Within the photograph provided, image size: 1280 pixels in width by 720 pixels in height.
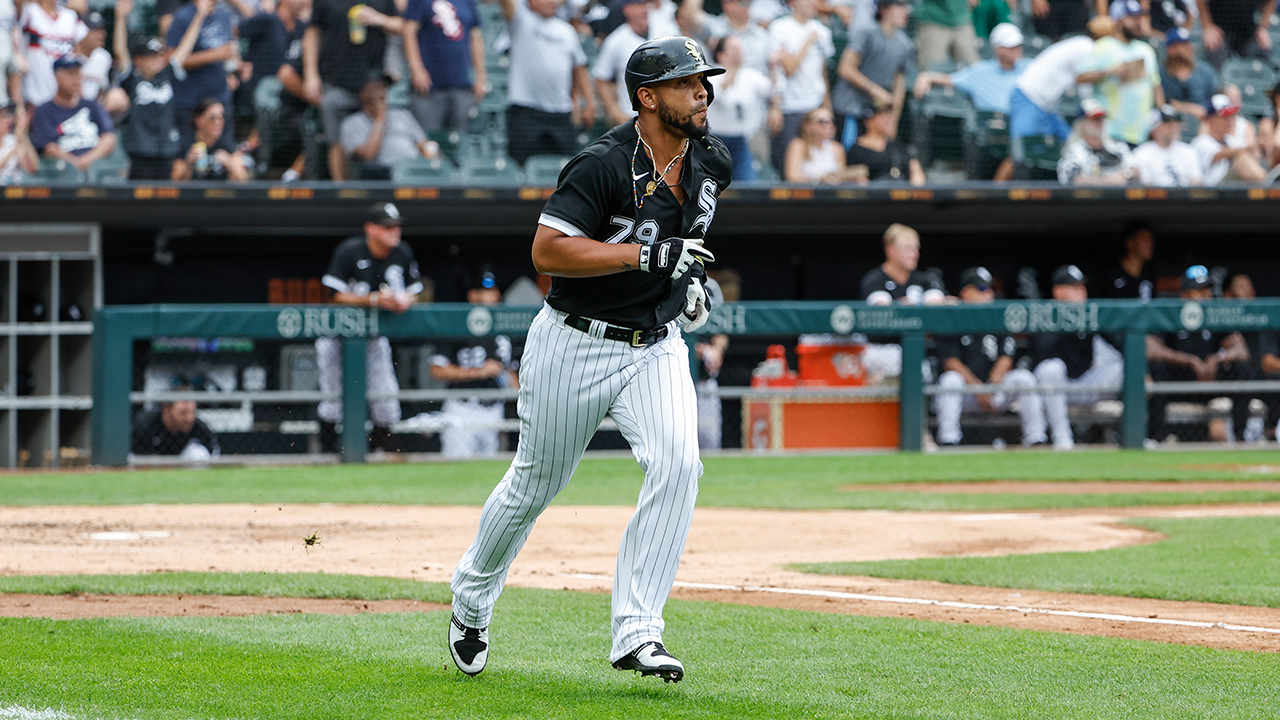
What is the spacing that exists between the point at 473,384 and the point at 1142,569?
20.2 ft

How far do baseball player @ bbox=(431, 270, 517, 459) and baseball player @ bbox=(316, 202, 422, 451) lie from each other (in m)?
0.41

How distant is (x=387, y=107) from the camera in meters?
11.7

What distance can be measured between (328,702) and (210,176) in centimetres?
882

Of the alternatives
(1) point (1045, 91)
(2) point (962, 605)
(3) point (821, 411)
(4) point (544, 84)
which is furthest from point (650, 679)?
(1) point (1045, 91)

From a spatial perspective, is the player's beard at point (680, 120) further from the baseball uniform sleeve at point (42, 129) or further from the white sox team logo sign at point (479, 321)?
the baseball uniform sleeve at point (42, 129)

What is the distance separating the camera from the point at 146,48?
11461 millimetres

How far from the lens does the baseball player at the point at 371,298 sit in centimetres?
1059

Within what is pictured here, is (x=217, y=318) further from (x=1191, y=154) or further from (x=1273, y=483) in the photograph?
(x=1191, y=154)

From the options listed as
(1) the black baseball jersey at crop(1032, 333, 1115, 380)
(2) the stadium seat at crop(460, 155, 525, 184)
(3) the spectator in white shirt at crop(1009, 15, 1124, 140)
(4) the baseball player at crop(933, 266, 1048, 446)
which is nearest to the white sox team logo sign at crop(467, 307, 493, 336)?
(2) the stadium seat at crop(460, 155, 525, 184)

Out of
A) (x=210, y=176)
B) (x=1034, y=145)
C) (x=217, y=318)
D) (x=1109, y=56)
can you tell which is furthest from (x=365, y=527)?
(x=1109, y=56)

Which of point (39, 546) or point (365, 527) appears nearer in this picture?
point (39, 546)

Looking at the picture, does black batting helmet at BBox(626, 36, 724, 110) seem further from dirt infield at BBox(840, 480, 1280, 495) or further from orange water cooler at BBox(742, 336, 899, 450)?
orange water cooler at BBox(742, 336, 899, 450)

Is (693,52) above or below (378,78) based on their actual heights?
below

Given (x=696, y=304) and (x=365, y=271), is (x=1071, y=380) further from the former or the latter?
(x=696, y=304)
